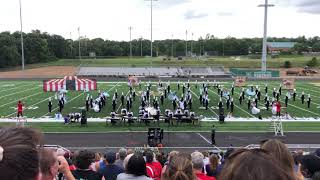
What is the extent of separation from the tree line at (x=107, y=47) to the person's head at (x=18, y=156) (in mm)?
76014

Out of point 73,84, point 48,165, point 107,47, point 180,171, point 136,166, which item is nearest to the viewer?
point 48,165

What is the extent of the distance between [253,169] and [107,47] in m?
108

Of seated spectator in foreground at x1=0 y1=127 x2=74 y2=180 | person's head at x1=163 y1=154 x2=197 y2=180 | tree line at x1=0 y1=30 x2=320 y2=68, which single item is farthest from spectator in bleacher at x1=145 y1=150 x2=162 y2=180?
tree line at x1=0 y1=30 x2=320 y2=68

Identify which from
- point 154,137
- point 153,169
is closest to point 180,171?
point 153,169

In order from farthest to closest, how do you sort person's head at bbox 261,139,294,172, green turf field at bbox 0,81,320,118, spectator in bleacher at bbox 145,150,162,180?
green turf field at bbox 0,81,320,118
spectator in bleacher at bbox 145,150,162,180
person's head at bbox 261,139,294,172

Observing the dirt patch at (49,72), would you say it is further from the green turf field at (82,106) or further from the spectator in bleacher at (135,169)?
the spectator in bleacher at (135,169)

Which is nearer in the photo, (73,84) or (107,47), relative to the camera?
Result: (73,84)

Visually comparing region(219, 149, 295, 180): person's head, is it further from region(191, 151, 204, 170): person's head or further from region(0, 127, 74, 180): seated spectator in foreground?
region(191, 151, 204, 170): person's head

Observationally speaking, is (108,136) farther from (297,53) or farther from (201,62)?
(297,53)

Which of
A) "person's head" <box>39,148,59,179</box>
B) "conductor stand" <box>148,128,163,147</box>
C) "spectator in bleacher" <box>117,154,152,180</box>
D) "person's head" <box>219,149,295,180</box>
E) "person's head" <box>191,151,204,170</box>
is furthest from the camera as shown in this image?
"conductor stand" <box>148,128,163,147</box>

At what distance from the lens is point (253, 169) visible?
164 centimetres

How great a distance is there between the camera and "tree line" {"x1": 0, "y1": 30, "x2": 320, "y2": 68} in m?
79.2

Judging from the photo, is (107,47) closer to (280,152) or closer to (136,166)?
(136,166)

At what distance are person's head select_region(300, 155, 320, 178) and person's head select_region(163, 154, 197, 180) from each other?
1280 mm
